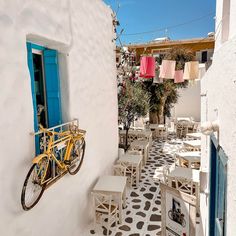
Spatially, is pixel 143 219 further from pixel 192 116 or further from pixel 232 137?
pixel 192 116

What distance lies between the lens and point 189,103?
16578mm

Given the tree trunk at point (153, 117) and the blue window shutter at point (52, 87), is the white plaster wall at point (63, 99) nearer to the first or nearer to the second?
the blue window shutter at point (52, 87)

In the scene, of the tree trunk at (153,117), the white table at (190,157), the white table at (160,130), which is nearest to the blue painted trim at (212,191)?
the white table at (190,157)

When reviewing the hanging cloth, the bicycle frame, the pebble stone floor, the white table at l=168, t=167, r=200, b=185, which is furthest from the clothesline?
the bicycle frame

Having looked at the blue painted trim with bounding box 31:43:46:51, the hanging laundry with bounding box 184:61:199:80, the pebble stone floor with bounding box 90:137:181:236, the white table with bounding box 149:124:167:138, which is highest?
the hanging laundry with bounding box 184:61:199:80

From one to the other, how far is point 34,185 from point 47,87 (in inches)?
70.7

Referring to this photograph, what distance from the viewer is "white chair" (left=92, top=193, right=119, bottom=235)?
5098 millimetres

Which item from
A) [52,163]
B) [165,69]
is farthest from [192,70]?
[52,163]

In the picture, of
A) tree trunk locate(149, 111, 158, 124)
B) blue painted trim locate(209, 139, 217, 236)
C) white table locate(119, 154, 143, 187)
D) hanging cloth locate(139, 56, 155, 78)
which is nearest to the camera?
blue painted trim locate(209, 139, 217, 236)

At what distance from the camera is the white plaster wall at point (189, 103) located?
16.4 metres

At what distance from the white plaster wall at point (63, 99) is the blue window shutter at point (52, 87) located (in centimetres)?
13

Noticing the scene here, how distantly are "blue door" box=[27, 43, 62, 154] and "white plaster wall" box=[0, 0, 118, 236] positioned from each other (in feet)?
0.50

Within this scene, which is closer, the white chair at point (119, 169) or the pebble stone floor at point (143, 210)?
the pebble stone floor at point (143, 210)

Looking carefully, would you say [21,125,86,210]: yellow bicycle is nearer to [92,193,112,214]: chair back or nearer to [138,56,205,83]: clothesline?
[92,193,112,214]: chair back
